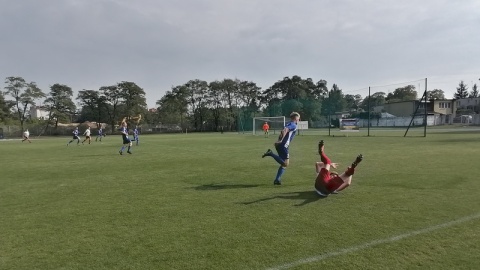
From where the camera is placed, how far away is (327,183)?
6.96 metres

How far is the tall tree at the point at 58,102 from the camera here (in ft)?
268

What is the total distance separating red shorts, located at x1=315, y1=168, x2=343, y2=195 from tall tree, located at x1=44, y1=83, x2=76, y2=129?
89.4m

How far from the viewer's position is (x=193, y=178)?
10078 mm

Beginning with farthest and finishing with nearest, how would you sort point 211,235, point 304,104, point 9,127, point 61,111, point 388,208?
point 61,111 < point 9,127 < point 304,104 < point 388,208 < point 211,235

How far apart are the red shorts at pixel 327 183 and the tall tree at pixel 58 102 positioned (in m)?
89.4

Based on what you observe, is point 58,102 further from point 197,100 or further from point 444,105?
point 444,105

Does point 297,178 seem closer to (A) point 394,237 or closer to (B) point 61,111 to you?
(A) point 394,237

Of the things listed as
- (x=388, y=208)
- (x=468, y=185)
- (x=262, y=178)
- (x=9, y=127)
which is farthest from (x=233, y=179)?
(x=9, y=127)

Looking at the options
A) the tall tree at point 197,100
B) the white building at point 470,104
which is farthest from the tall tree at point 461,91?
the tall tree at point 197,100

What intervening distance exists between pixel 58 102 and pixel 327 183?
90.4 meters

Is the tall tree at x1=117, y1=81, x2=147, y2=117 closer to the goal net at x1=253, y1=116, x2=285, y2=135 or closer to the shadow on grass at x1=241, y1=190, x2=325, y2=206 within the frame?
the goal net at x1=253, y1=116, x2=285, y2=135

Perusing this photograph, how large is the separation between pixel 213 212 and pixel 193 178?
4056mm

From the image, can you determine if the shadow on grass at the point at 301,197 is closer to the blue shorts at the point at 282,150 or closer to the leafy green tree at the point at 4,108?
the blue shorts at the point at 282,150

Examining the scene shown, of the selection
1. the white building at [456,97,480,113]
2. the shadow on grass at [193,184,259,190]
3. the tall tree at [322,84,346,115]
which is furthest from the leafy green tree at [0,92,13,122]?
the white building at [456,97,480,113]
